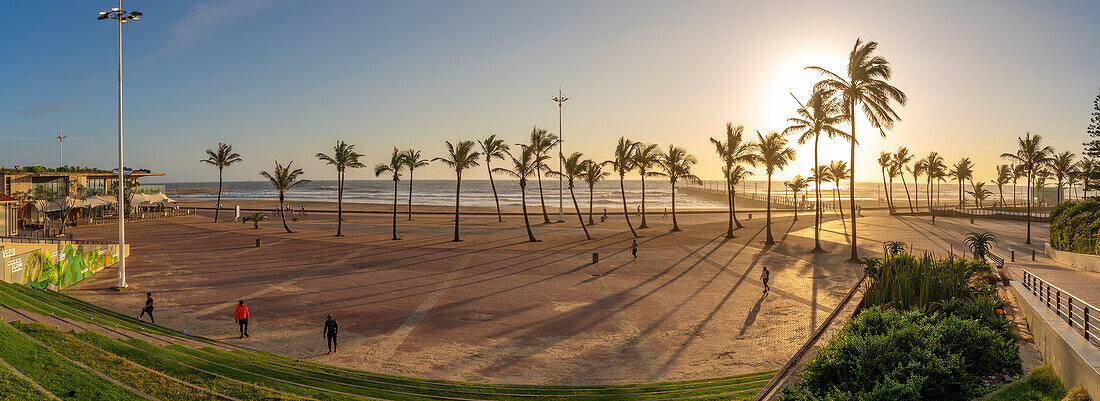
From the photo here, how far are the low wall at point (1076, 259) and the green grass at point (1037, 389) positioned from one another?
18.1 meters

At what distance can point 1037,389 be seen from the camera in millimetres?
8375

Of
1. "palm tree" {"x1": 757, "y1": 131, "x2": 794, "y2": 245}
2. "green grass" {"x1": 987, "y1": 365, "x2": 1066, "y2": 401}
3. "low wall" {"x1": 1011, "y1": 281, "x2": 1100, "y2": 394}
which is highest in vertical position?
"palm tree" {"x1": 757, "y1": 131, "x2": 794, "y2": 245}

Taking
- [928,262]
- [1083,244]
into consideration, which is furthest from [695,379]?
[1083,244]

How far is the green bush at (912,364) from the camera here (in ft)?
28.6

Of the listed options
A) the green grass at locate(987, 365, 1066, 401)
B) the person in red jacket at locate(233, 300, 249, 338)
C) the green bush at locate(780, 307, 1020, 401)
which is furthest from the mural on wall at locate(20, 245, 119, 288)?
the green grass at locate(987, 365, 1066, 401)

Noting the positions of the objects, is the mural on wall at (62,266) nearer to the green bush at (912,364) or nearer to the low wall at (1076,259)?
the green bush at (912,364)

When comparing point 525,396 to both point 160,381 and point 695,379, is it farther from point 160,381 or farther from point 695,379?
point 160,381

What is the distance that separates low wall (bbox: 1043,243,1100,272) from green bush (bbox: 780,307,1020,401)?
655 inches

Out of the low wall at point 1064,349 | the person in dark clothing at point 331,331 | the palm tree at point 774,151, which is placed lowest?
the person in dark clothing at point 331,331

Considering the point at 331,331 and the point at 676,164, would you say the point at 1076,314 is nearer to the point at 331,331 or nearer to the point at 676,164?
the point at 331,331

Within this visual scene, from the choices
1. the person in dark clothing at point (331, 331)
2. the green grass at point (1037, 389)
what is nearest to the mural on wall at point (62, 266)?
the person in dark clothing at point (331, 331)

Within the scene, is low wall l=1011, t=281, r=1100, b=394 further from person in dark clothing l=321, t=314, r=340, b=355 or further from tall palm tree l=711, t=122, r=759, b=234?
tall palm tree l=711, t=122, r=759, b=234

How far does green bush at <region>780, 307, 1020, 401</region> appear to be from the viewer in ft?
28.6

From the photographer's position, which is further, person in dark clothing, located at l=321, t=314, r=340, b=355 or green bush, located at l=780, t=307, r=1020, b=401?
person in dark clothing, located at l=321, t=314, r=340, b=355
